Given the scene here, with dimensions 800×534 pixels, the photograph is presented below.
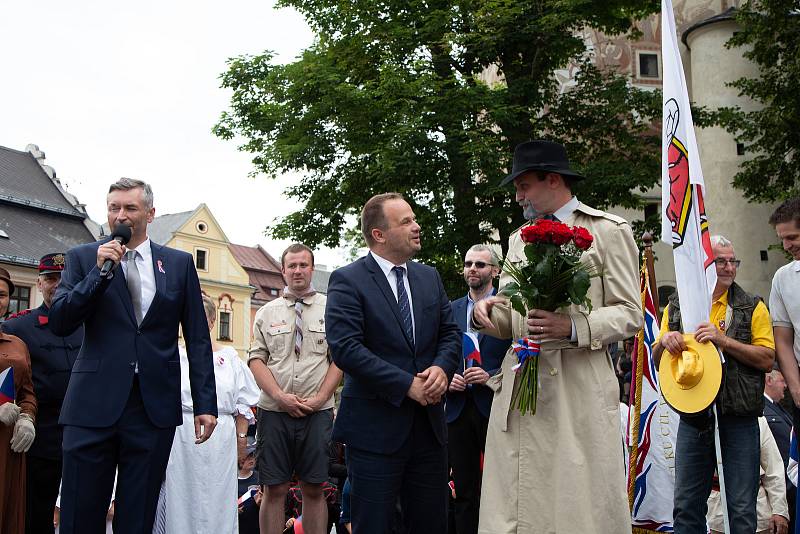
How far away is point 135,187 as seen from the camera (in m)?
5.04

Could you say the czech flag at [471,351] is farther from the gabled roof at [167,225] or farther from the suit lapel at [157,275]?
the gabled roof at [167,225]

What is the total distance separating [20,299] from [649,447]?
40.1m

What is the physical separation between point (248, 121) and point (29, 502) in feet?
59.9

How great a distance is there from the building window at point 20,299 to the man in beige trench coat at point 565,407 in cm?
4198

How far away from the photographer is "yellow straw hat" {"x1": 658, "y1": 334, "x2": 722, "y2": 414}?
5.41 metres

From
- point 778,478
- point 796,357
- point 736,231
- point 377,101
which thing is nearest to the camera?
point 796,357

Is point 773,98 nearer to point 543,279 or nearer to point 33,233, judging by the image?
Answer: point 543,279

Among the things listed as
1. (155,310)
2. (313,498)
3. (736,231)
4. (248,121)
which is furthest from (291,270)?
(736,231)

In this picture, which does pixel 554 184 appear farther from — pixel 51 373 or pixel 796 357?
pixel 51 373

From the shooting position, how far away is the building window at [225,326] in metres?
59.5

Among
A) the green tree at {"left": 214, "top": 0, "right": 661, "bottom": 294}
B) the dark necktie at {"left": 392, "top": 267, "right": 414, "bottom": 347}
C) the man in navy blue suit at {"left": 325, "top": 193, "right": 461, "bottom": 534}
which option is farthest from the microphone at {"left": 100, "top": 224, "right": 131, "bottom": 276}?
the green tree at {"left": 214, "top": 0, "right": 661, "bottom": 294}

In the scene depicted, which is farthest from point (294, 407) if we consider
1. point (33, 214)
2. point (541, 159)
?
point (33, 214)

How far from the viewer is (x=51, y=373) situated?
6.77 meters

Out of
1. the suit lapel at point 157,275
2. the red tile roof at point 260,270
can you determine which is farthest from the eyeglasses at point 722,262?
the red tile roof at point 260,270
